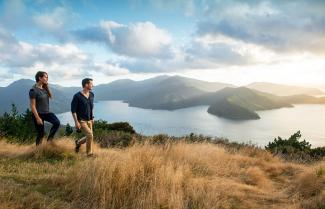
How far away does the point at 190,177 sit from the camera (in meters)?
7.66

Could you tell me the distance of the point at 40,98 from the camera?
1029 centimetres

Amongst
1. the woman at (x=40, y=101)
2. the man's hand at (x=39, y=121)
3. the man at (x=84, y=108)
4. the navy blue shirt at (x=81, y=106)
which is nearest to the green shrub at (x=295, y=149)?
the man at (x=84, y=108)

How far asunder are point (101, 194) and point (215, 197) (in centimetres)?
186

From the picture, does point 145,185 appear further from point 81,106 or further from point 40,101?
point 40,101

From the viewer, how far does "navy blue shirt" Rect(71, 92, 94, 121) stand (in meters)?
10.2

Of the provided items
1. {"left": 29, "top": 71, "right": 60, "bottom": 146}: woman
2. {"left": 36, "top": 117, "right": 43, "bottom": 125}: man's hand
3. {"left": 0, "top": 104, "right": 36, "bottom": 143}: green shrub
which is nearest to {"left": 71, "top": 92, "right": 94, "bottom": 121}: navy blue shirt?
{"left": 29, "top": 71, "right": 60, "bottom": 146}: woman

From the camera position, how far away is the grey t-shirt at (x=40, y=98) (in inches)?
400

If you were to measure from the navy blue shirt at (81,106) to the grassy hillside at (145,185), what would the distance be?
1335 millimetres

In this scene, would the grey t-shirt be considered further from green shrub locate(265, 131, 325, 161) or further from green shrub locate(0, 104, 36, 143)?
green shrub locate(265, 131, 325, 161)

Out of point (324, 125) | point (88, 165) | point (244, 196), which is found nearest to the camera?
point (88, 165)

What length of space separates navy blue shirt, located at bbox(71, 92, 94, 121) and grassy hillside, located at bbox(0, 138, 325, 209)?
133 cm

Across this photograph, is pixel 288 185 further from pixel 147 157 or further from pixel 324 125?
pixel 324 125

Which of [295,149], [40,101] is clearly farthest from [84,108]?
[295,149]

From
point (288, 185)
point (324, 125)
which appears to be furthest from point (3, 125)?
point (324, 125)
